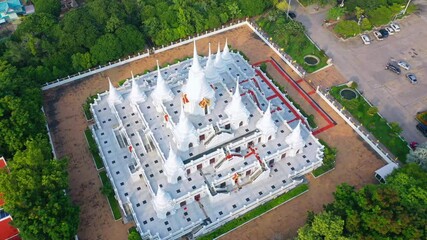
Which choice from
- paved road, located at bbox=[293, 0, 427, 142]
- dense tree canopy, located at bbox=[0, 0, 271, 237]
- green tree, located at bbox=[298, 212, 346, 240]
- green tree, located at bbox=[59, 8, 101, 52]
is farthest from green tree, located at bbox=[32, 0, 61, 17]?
green tree, located at bbox=[298, 212, 346, 240]

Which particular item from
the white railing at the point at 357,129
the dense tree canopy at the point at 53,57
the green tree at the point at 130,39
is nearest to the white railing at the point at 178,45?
the dense tree canopy at the point at 53,57

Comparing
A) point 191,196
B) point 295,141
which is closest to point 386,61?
point 295,141

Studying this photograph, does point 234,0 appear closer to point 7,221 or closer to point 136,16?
point 136,16

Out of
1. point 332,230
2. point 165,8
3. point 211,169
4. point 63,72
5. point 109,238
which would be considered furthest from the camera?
point 165,8

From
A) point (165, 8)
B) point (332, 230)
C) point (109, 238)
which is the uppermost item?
point (165, 8)

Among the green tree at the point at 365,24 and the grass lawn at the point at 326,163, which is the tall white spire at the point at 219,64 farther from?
the green tree at the point at 365,24

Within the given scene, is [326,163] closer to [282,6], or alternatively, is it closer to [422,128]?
[422,128]

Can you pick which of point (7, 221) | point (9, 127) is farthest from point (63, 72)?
point (7, 221)
